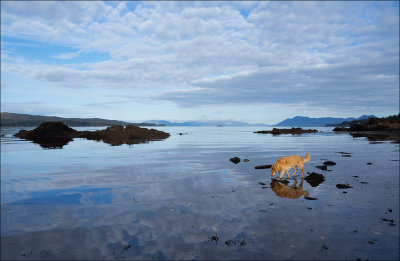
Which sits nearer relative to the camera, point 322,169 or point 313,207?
point 313,207

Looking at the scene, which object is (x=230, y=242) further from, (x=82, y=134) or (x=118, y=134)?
(x=82, y=134)

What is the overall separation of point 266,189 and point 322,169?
1013cm

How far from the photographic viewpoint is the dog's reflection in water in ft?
47.0

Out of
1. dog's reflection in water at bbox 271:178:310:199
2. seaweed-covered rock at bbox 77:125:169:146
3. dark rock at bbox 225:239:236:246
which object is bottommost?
dark rock at bbox 225:239:236:246

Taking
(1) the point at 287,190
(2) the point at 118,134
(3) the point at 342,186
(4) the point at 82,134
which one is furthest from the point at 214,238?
(4) the point at 82,134

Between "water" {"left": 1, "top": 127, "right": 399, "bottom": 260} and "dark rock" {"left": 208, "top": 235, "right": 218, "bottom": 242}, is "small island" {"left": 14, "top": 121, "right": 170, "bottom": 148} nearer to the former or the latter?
"water" {"left": 1, "top": 127, "right": 399, "bottom": 260}

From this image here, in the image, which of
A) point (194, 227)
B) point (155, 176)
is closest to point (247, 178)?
point (155, 176)

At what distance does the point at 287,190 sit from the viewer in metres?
15.4

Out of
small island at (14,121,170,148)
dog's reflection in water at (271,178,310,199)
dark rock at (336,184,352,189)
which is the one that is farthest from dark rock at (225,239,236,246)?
small island at (14,121,170,148)

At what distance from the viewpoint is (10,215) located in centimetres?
1132

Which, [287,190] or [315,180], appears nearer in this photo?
[287,190]

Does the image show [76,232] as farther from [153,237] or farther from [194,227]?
[194,227]

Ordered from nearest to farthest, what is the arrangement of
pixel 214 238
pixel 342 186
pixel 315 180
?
pixel 214 238 → pixel 342 186 → pixel 315 180

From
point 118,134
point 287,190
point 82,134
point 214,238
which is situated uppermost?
point 118,134
